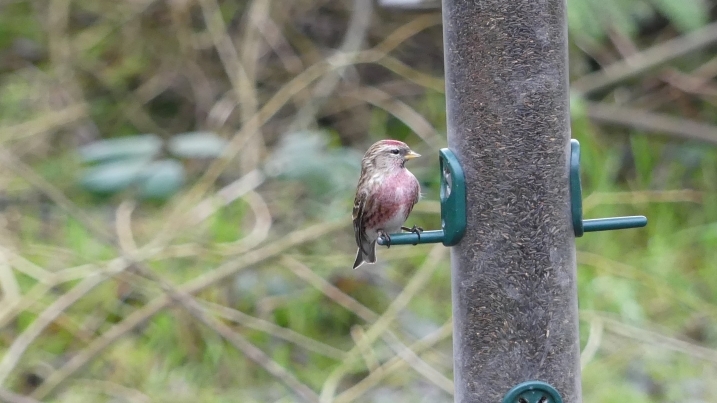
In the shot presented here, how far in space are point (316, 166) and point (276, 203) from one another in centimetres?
89

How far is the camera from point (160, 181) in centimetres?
580

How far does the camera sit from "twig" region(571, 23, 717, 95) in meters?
7.27

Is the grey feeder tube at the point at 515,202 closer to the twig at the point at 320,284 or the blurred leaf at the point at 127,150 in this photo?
the twig at the point at 320,284

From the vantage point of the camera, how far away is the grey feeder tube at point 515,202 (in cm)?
362

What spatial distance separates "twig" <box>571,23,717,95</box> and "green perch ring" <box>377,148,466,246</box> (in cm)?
386

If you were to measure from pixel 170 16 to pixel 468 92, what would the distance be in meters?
4.89

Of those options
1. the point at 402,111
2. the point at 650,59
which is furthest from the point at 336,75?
the point at 650,59

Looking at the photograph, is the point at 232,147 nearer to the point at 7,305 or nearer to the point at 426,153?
the point at 426,153

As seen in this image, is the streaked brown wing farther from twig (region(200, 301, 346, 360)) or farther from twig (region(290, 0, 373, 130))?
twig (region(290, 0, 373, 130))

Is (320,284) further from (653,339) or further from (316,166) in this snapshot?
(653,339)

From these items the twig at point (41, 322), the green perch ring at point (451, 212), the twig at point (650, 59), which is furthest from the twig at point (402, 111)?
the green perch ring at point (451, 212)

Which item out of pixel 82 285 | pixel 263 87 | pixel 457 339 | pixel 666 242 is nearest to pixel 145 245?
pixel 82 285

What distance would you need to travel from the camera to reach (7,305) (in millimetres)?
5668

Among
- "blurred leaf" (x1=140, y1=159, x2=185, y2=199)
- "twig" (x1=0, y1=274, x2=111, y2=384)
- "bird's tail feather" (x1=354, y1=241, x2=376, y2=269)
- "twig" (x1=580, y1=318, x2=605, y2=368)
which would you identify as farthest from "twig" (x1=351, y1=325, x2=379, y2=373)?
"twig" (x1=0, y1=274, x2=111, y2=384)
